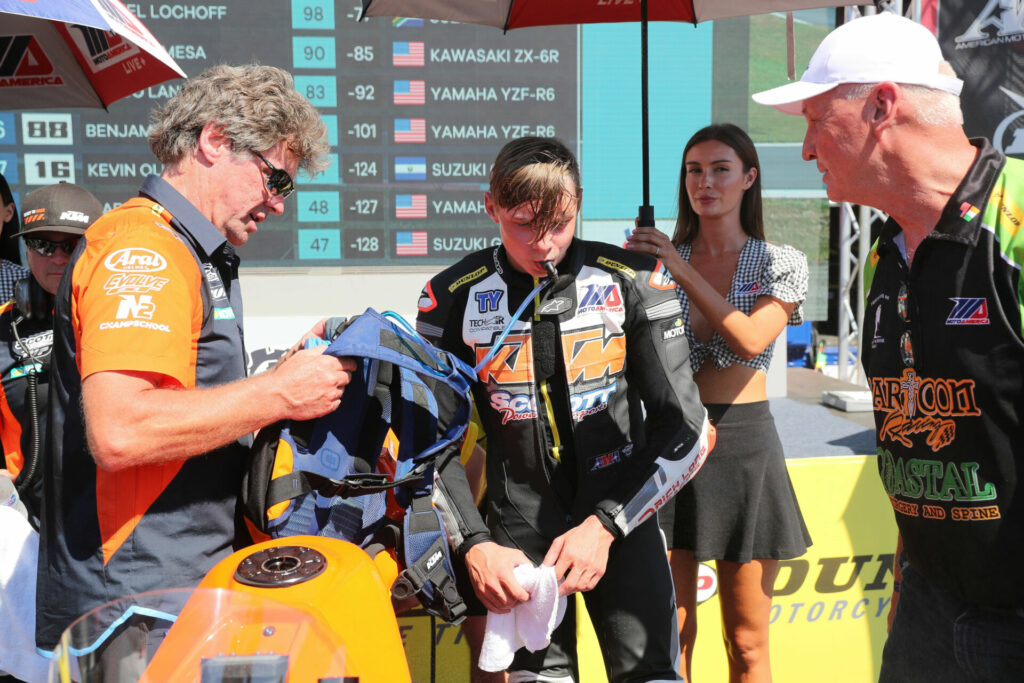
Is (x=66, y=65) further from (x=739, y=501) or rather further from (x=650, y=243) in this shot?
(x=739, y=501)

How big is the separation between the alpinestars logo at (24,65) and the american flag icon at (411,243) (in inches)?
116

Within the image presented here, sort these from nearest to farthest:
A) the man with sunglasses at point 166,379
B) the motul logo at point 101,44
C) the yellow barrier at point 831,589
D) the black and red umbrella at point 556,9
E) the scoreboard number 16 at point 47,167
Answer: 1. the man with sunglasses at point 166,379
2. the black and red umbrella at point 556,9
3. the motul logo at point 101,44
4. the yellow barrier at point 831,589
5. the scoreboard number 16 at point 47,167

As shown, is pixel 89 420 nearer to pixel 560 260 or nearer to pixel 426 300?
pixel 426 300

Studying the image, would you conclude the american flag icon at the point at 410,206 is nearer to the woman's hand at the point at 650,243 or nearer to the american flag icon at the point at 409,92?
the american flag icon at the point at 409,92

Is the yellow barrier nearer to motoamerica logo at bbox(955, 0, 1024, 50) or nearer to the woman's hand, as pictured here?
the woman's hand

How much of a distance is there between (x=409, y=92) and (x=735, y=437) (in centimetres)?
419

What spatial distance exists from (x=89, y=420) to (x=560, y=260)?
1246mm

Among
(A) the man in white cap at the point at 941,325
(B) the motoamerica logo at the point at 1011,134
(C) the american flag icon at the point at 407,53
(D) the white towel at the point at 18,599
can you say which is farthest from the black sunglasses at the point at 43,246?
(B) the motoamerica logo at the point at 1011,134

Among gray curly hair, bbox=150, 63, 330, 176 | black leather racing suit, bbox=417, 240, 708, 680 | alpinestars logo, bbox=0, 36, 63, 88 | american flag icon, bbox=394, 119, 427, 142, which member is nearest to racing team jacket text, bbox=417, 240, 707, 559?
black leather racing suit, bbox=417, 240, 708, 680

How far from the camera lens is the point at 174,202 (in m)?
1.83

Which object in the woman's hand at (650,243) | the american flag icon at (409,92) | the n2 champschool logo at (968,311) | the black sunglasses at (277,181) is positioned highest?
the american flag icon at (409,92)

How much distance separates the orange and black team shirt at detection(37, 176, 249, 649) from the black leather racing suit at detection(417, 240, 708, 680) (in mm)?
660

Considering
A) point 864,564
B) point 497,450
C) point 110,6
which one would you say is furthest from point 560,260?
point 864,564

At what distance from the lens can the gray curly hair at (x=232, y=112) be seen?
188 cm
